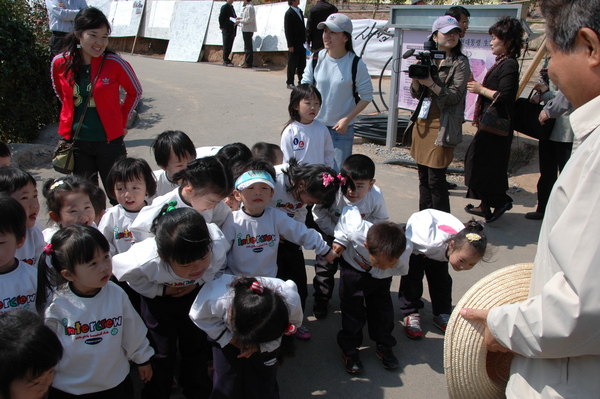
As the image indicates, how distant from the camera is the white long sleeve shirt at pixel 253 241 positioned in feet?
9.09

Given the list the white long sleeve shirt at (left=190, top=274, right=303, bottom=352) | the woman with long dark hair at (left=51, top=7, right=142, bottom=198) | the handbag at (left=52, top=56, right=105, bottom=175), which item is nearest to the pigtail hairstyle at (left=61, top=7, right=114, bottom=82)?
the woman with long dark hair at (left=51, top=7, right=142, bottom=198)

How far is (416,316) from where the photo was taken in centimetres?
328

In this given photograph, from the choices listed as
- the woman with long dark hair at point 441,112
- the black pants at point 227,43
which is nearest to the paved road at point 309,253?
the black pants at point 227,43

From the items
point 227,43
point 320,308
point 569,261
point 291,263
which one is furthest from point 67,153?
point 227,43

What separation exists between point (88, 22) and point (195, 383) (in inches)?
106

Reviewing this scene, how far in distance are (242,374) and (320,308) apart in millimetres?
1233

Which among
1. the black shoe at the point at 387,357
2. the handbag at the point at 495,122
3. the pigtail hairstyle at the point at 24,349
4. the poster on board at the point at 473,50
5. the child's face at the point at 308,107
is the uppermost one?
the poster on board at the point at 473,50

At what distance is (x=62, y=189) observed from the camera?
2.65m

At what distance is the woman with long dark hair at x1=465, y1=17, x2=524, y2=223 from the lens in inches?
170

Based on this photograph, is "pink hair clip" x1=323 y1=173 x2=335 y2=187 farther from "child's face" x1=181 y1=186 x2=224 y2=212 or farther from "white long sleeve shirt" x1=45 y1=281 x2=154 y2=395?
"white long sleeve shirt" x1=45 y1=281 x2=154 y2=395

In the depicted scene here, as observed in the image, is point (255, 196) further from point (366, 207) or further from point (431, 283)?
point (431, 283)

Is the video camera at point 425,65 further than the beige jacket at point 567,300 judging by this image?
Yes

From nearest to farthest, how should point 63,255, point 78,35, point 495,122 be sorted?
point 63,255 < point 78,35 < point 495,122

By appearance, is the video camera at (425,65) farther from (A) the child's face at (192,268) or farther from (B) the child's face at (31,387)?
(B) the child's face at (31,387)
